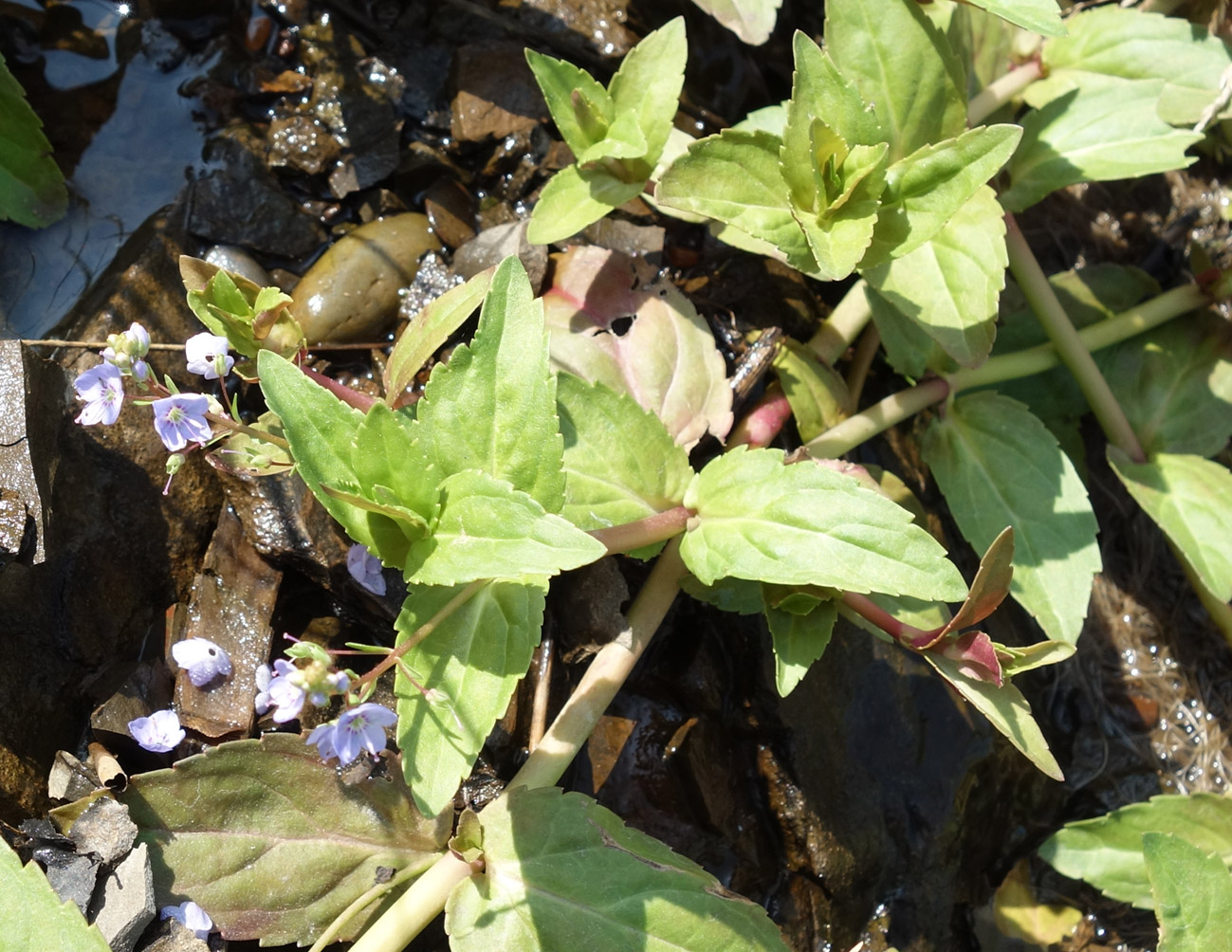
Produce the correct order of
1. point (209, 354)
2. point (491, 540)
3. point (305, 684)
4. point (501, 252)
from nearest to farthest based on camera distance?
point (305, 684) < point (491, 540) < point (209, 354) < point (501, 252)

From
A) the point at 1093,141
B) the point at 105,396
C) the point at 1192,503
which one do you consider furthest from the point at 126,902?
the point at 1093,141

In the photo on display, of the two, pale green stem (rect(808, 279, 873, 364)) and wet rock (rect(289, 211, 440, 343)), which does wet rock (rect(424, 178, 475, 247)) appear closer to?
wet rock (rect(289, 211, 440, 343))

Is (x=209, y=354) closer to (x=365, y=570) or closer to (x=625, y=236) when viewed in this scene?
(x=365, y=570)

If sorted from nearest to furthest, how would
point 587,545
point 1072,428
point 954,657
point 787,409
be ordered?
1. point 587,545
2. point 954,657
3. point 787,409
4. point 1072,428

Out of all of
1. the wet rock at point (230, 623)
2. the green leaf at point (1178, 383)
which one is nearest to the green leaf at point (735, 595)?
the wet rock at point (230, 623)

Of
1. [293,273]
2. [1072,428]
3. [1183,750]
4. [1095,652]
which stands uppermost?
[293,273]

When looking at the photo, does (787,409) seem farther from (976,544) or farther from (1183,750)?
(1183,750)

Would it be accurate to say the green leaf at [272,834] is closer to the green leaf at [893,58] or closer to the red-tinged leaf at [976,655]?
the red-tinged leaf at [976,655]

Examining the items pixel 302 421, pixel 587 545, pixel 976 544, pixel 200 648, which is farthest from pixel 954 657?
pixel 200 648
